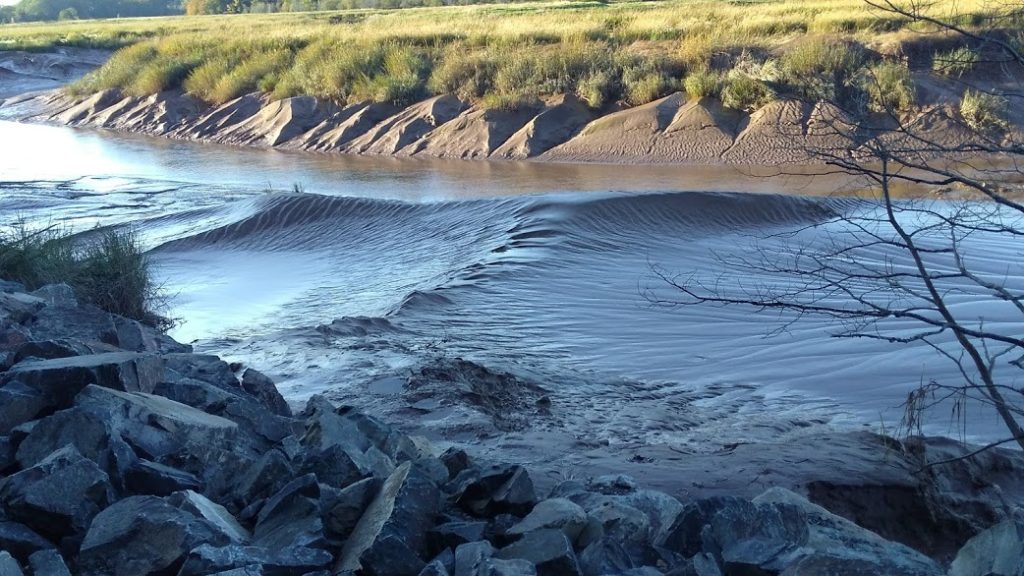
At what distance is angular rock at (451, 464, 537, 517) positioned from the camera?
421cm

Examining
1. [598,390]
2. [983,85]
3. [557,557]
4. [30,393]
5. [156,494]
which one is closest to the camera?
[557,557]

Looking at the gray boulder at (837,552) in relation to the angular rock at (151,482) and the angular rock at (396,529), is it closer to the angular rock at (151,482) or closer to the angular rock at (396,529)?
the angular rock at (396,529)

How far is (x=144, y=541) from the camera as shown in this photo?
3477 mm

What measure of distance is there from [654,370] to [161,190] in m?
11.6

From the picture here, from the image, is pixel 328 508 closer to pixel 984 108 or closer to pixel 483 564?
pixel 483 564

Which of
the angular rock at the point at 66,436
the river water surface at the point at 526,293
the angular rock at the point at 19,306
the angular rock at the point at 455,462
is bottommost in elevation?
the river water surface at the point at 526,293

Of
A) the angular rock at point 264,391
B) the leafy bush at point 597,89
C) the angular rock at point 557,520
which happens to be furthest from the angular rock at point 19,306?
the leafy bush at point 597,89

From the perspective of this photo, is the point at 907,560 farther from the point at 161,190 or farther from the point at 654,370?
the point at 161,190

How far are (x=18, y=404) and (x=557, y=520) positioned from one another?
2.35 meters

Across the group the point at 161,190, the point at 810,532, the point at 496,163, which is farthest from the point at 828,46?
the point at 810,532

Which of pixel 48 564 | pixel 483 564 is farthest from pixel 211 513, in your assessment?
pixel 483 564

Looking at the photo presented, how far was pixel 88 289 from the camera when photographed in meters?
8.98

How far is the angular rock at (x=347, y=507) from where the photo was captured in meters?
3.87

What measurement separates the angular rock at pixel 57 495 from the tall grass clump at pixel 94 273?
531cm
